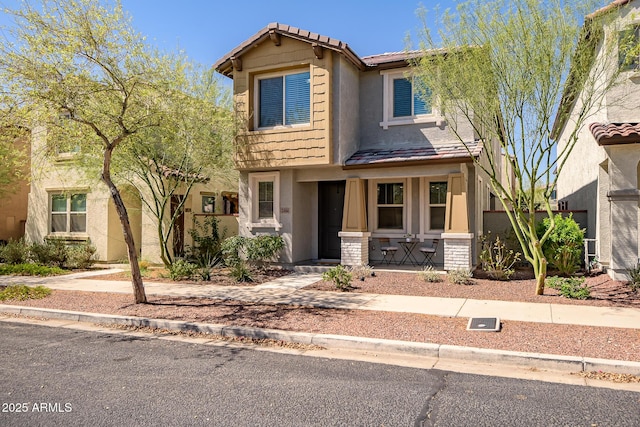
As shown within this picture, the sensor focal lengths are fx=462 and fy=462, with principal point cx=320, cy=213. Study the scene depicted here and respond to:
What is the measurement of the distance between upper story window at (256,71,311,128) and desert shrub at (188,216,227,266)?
12.5 feet

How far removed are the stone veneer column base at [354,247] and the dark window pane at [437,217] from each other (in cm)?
201

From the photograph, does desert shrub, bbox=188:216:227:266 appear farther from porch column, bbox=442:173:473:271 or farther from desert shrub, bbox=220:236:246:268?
porch column, bbox=442:173:473:271

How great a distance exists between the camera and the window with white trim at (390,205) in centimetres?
1394

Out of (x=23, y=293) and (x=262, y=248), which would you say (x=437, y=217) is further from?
(x=23, y=293)

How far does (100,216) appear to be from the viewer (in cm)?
1697

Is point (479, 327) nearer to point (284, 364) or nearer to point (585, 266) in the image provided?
point (284, 364)

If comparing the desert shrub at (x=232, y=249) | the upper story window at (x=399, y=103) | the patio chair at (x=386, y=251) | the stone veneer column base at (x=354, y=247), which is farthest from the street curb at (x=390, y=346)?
the upper story window at (x=399, y=103)

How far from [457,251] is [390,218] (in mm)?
2634

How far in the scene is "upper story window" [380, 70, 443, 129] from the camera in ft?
44.3

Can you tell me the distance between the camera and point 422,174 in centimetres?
1243

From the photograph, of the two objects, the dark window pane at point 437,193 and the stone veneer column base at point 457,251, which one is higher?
the dark window pane at point 437,193

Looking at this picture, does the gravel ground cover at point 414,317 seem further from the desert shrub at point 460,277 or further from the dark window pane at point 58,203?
the dark window pane at point 58,203

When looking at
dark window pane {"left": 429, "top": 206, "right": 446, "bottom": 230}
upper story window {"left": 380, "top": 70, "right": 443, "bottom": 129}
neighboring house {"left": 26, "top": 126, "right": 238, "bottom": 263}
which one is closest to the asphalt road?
dark window pane {"left": 429, "top": 206, "right": 446, "bottom": 230}

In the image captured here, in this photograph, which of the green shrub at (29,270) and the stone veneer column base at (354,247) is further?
the green shrub at (29,270)
